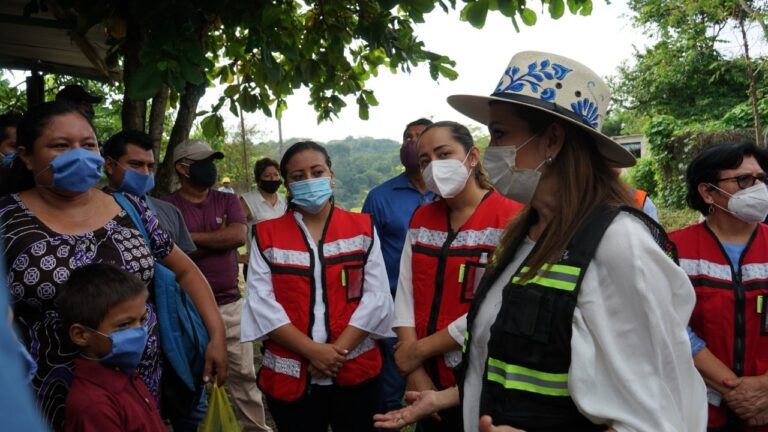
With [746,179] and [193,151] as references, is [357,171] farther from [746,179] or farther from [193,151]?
[746,179]

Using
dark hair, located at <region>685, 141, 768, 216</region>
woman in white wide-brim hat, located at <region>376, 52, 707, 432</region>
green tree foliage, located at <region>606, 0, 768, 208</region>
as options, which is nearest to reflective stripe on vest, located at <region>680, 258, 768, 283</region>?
dark hair, located at <region>685, 141, 768, 216</region>

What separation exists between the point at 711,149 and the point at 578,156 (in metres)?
1.89

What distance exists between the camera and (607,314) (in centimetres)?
148

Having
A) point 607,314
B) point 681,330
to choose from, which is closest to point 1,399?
point 607,314

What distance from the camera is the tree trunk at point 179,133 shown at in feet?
17.8

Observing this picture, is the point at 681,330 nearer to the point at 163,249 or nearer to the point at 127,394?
the point at 127,394

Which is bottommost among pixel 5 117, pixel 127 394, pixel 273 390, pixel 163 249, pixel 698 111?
pixel 273 390

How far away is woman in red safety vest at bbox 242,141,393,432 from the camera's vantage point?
3211 millimetres

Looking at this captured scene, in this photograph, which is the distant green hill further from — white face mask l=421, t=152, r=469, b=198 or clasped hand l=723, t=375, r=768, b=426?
clasped hand l=723, t=375, r=768, b=426

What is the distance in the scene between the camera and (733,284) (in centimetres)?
291

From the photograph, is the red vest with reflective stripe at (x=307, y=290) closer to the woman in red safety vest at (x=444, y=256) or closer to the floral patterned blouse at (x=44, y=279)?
the woman in red safety vest at (x=444, y=256)

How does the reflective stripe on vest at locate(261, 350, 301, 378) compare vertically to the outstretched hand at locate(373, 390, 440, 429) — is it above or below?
below

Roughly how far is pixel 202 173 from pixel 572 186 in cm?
359

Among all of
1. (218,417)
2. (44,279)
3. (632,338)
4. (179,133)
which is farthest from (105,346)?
(179,133)
